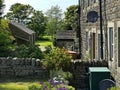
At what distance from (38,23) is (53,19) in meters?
3.90

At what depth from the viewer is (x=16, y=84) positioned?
56.9ft

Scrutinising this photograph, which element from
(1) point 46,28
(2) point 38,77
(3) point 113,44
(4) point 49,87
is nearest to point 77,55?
(2) point 38,77

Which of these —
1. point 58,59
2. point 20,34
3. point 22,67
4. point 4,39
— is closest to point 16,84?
point 22,67

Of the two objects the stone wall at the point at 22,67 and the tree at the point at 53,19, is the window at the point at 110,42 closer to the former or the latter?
the stone wall at the point at 22,67

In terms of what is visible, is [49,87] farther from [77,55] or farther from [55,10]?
[55,10]

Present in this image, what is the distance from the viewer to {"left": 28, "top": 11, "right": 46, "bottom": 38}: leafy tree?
84062mm

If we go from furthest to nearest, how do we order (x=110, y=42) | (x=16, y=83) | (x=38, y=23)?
(x=38, y=23) → (x=16, y=83) → (x=110, y=42)

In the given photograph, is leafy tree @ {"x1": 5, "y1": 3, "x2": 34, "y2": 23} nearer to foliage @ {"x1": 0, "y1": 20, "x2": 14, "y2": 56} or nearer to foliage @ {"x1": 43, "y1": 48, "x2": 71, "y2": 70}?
foliage @ {"x1": 0, "y1": 20, "x2": 14, "y2": 56}

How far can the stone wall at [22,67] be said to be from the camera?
741 inches

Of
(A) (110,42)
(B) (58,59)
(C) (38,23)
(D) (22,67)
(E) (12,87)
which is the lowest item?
(E) (12,87)

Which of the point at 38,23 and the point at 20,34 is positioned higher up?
the point at 38,23

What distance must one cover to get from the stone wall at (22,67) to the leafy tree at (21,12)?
228ft

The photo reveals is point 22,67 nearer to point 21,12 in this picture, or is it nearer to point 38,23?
point 38,23

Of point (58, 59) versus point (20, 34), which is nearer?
point (58, 59)
